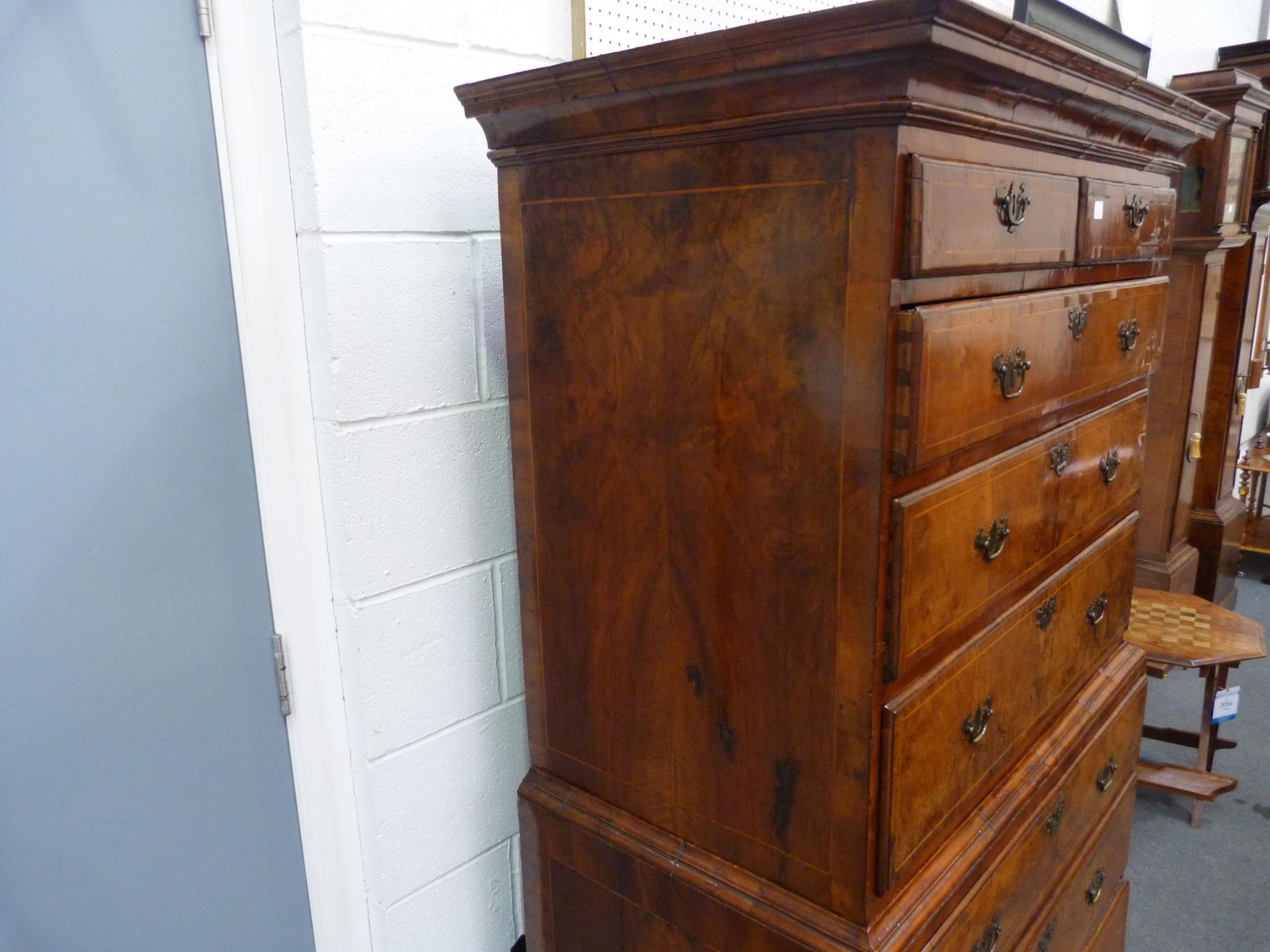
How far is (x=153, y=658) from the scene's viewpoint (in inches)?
44.9

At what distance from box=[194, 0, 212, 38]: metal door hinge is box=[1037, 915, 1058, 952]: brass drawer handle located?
5.45ft

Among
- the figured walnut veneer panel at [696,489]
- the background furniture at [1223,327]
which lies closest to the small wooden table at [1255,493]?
the background furniture at [1223,327]

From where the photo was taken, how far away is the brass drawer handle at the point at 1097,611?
4.65 ft

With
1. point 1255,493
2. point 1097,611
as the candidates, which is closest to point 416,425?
point 1097,611

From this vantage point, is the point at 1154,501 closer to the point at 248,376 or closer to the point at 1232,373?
the point at 1232,373

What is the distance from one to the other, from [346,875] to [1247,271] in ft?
11.7

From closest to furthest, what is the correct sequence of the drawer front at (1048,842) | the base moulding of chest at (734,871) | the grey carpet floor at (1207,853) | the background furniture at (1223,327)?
the base moulding of chest at (734,871) → the drawer front at (1048,842) → the grey carpet floor at (1207,853) → the background furniture at (1223,327)

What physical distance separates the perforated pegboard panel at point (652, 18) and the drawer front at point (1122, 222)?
407 millimetres

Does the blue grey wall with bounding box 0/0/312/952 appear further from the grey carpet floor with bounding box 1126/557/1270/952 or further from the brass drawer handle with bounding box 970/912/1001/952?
the grey carpet floor with bounding box 1126/557/1270/952

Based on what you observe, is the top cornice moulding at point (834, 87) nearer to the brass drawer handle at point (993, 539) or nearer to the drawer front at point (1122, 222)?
the drawer front at point (1122, 222)

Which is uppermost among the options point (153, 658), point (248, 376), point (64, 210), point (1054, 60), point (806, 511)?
point (1054, 60)

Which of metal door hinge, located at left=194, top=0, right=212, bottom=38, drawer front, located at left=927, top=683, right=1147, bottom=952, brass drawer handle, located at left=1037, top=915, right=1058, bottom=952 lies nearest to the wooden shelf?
drawer front, located at left=927, top=683, right=1147, bottom=952

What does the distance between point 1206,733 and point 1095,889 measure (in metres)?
1.24

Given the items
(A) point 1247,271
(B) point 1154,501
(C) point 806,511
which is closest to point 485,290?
(C) point 806,511
